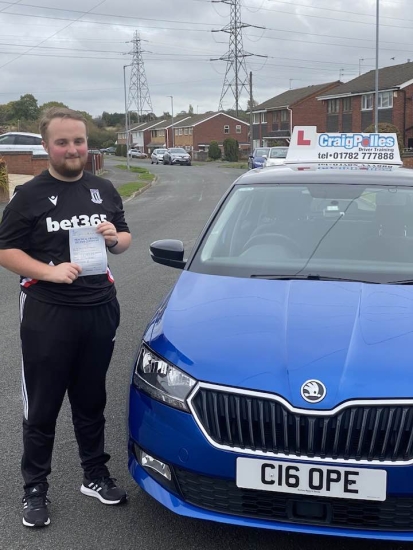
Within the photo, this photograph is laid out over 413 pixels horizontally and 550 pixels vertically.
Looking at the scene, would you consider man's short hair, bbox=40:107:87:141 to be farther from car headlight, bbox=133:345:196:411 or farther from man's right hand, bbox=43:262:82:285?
car headlight, bbox=133:345:196:411

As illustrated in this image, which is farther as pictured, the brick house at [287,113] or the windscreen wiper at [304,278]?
the brick house at [287,113]

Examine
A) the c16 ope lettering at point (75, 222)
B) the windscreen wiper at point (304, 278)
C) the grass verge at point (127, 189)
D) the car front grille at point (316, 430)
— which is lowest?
the grass verge at point (127, 189)

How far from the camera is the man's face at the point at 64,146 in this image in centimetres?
312

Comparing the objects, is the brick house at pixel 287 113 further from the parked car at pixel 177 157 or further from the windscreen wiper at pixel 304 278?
the windscreen wiper at pixel 304 278

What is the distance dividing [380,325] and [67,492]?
179 cm

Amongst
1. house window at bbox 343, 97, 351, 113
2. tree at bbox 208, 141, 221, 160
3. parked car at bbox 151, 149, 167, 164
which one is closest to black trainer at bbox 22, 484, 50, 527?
house window at bbox 343, 97, 351, 113

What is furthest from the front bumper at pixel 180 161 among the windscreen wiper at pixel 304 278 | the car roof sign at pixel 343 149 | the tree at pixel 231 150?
the windscreen wiper at pixel 304 278

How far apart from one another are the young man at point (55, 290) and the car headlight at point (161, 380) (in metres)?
0.27

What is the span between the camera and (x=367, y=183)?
179 inches

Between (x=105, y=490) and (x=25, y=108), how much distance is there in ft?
295

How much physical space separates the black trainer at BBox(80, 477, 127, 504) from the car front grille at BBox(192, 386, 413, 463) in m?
0.90

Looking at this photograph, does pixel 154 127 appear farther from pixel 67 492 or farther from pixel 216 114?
pixel 67 492

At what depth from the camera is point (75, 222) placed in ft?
10.3

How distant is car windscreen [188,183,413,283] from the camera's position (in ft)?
12.8
